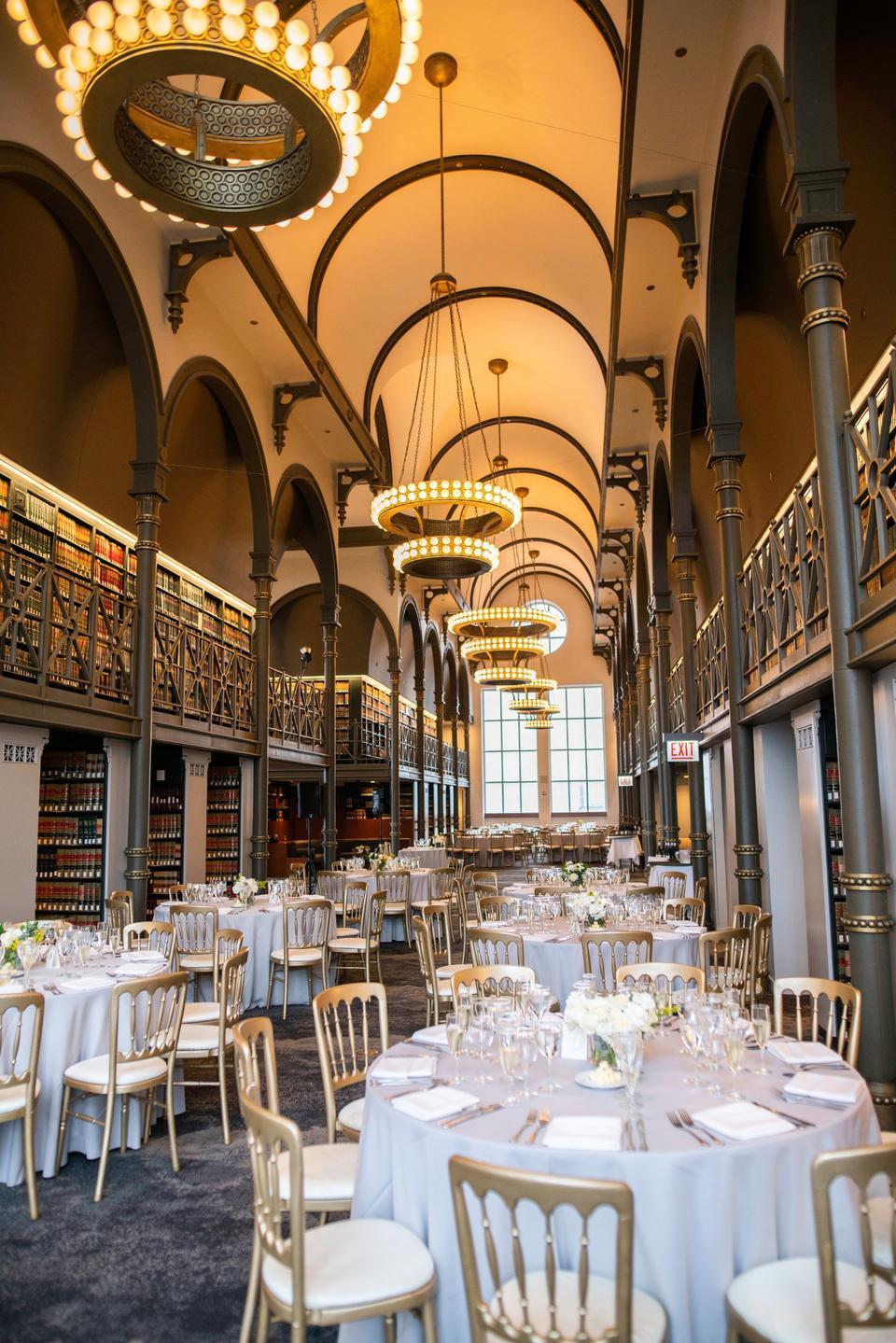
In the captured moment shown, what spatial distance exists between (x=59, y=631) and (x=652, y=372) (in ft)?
24.8

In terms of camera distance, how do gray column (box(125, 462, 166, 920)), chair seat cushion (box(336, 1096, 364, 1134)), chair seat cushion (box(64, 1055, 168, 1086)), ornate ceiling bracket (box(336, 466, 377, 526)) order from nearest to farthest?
chair seat cushion (box(336, 1096, 364, 1134)), chair seat cushion (box(64, 1055, 168, 1086)), gray column (box(125, 462, 166, 920)), ornate ceiling bracket (box(336, 466, 377, 526))

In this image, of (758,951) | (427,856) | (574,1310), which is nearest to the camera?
(574,1310)

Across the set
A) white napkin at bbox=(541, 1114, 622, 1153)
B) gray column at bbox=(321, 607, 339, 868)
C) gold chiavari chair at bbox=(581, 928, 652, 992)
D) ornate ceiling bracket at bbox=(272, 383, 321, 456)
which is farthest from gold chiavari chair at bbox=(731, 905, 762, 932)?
gray column at bbox=(321, 607, 339, 868)

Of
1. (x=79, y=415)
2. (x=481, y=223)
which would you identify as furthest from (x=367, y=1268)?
(x=481, y=223)

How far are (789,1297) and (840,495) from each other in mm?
3760

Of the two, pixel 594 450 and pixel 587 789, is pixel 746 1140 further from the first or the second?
pixel 587 789

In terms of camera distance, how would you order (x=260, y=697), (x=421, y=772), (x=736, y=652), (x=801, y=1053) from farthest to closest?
(x=421, y=772) < (x=260, y=697) < (x=736, y=652) < (x=801, y=1053)

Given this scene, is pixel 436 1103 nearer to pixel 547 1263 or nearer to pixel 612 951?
pixel 547 1263

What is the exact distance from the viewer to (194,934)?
7.44 meters

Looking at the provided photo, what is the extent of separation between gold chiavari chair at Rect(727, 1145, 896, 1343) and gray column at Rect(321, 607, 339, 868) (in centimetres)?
1280

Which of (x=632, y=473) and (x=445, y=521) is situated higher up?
(x=632, y=473)

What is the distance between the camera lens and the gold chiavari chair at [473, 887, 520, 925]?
765 cm

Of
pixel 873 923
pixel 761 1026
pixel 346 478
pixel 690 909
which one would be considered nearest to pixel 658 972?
pixel 873 923

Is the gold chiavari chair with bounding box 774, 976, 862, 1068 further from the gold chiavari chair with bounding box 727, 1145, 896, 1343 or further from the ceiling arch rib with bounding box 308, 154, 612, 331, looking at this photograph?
the ceiling arch rib with bounding box 308, 154, 612, 331
